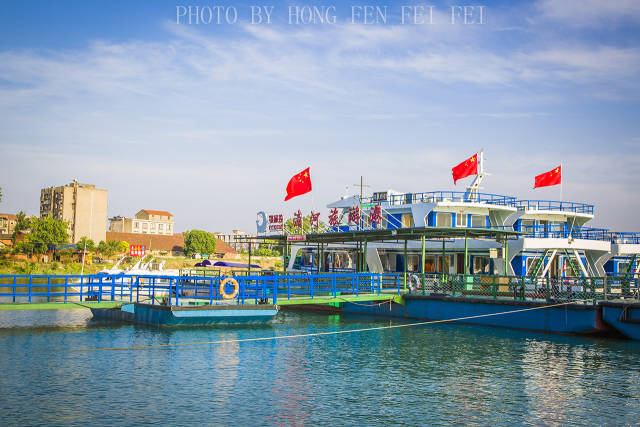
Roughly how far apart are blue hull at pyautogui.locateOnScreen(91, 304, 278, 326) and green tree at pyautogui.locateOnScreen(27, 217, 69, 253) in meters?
71.0

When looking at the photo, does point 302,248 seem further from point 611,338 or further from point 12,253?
point 12,253

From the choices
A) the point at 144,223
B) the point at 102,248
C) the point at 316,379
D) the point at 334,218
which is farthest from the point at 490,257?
the point at 144,223

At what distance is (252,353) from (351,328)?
8.96 meters

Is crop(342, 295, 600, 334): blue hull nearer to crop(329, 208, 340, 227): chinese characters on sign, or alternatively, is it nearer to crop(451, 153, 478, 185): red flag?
crop(329, 208, 340, 227): chinese characters on sign

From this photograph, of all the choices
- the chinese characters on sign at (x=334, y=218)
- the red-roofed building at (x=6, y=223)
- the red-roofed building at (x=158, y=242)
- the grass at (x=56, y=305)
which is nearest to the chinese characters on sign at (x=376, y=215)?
the chinese characters on sign at (x=334, y=218)

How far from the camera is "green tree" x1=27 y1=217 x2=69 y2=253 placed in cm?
9306

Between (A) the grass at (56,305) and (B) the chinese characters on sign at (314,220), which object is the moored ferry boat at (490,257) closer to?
(B) the chinese characters on sign at (314,220)

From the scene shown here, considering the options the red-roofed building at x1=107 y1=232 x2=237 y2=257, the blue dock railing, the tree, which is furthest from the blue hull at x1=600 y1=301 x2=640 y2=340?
the red-roofed building at x1=107 y1=232 x2=237 y2=257

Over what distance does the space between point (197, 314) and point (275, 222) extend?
16.8m

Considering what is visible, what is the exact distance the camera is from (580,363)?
2123 centimetres

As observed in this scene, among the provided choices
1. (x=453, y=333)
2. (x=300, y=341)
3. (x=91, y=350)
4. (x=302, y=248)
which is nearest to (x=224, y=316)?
(x=300, y=341)

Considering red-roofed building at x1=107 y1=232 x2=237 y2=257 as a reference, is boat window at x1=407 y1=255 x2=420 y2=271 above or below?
below

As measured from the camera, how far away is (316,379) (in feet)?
60.3

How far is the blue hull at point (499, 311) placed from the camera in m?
27.1
